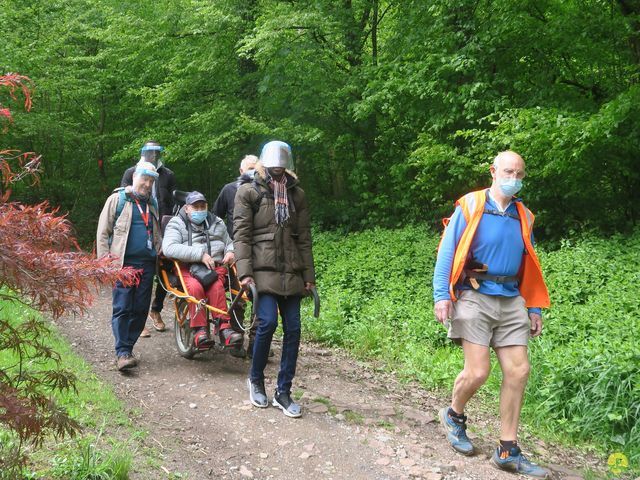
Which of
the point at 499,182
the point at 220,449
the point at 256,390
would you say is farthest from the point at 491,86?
the point at 220,449

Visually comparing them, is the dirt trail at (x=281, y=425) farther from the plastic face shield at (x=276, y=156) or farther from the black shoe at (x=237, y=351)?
the plastic face shield at (x=276, y=156)

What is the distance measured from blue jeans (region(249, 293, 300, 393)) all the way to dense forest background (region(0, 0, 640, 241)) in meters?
4.48

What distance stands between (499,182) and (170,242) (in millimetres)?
3381

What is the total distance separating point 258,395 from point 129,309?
169 centimetres

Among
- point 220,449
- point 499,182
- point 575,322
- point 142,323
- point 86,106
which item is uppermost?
point 86,106

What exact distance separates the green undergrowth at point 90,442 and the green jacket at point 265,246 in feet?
4.71

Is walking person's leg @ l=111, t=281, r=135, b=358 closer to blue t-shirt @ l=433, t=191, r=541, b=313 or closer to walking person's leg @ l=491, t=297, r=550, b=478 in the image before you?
blue t-shirt @ l=433, t=191, r=541, b=313

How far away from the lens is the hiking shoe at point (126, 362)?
5707 millimetres

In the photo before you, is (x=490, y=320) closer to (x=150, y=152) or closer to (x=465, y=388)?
(x=465, y=388)

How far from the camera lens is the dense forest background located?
911cm

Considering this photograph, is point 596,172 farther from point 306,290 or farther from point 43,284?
point 43,284

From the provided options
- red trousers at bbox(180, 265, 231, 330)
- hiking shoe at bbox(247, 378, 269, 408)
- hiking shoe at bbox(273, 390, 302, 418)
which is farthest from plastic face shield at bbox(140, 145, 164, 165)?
hiking shoe at bbox(273, 390, 302, 418)

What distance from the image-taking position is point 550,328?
20.8 ft

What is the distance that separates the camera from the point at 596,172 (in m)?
9.42
